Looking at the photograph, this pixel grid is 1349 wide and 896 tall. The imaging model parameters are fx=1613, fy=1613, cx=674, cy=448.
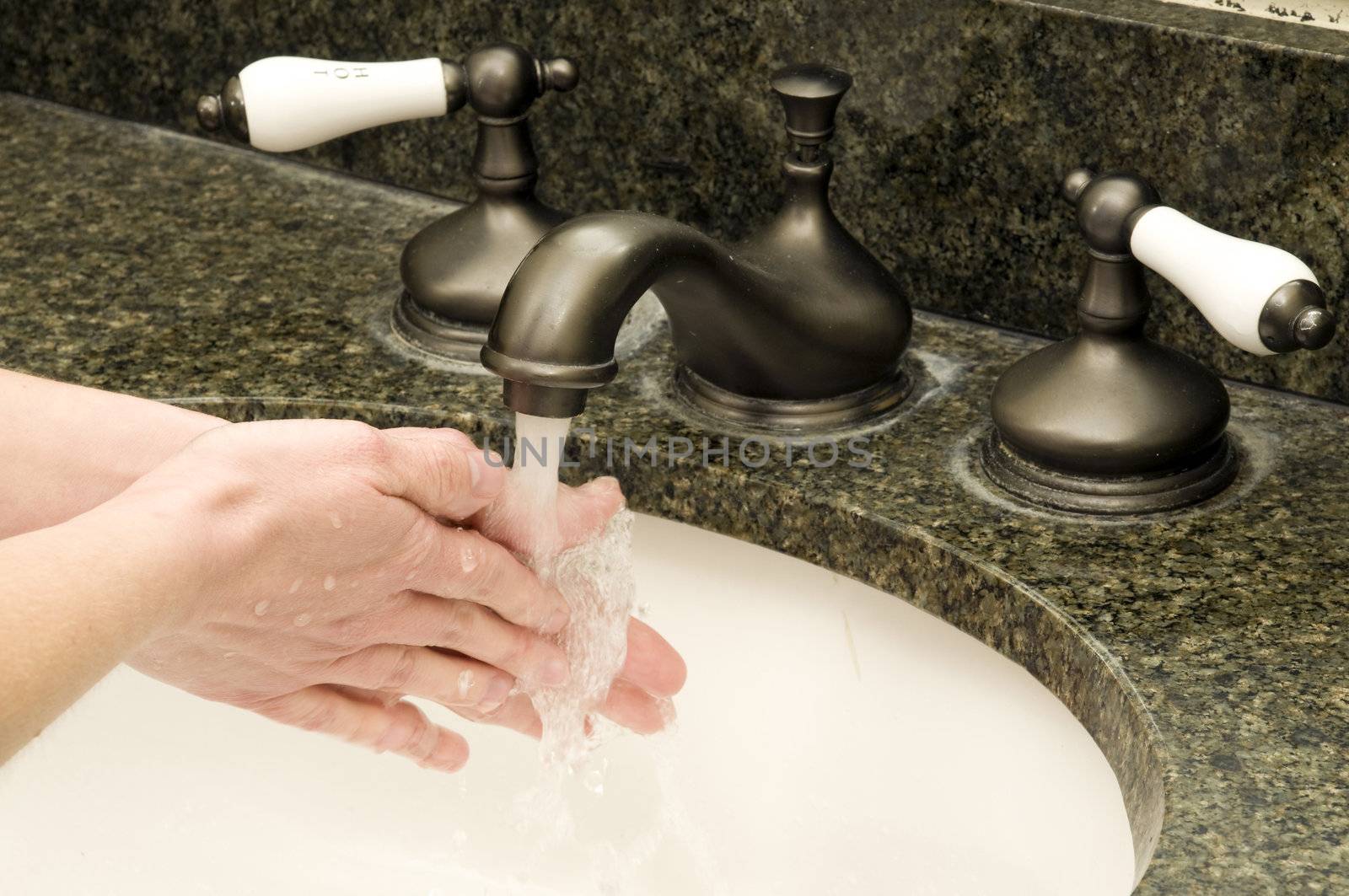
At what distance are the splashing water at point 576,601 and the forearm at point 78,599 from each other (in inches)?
7.3

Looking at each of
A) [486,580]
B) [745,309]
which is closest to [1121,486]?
[745,309]

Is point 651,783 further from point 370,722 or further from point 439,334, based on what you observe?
point 439,334

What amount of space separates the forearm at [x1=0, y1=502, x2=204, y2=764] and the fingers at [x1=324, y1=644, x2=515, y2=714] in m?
0.18

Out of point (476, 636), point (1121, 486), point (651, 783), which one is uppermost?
point (1121, 486)

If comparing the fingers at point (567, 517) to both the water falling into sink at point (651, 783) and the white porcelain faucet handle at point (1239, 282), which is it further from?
the white porcelain faucet handle at point (1239, 282)

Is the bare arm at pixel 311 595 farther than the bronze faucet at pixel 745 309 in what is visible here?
No

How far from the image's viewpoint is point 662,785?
859mm

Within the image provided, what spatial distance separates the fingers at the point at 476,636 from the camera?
2.50ft

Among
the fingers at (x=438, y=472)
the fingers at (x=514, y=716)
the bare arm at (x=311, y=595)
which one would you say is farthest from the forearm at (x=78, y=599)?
the fingers at (x=514, y=716)

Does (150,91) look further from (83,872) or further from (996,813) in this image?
(996,813)

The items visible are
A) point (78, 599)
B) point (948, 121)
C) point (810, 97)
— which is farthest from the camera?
point (948, 121)

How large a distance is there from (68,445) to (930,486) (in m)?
0.41

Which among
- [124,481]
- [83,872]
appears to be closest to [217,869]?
[83,872]

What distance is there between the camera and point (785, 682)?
841mm
